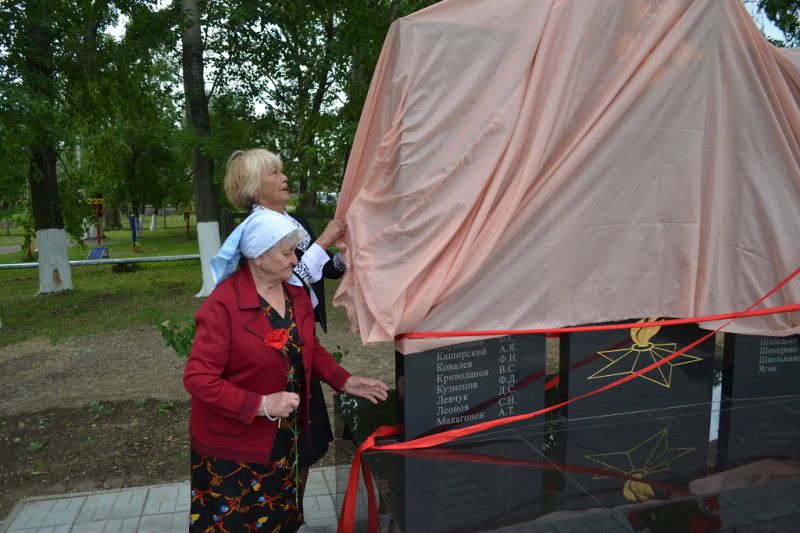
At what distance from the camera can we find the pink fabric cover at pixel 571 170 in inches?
109

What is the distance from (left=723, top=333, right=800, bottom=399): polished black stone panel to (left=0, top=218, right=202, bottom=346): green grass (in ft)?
16.2

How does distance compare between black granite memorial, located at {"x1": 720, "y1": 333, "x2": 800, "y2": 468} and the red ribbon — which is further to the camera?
black granite memorial, located at {"x1": 720, "y1": 333, "x2": 800, "y2": 468}

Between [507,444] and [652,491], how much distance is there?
69 centimetres

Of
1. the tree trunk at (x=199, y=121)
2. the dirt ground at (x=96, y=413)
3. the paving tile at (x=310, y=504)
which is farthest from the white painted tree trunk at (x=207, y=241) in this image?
the paving tile at (x=310, y=504)

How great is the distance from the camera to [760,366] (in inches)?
144

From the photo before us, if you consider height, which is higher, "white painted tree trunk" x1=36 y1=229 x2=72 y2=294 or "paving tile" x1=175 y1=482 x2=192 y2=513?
"white painted tree trunk" x1=36 y1=229 x2=72 y2=294

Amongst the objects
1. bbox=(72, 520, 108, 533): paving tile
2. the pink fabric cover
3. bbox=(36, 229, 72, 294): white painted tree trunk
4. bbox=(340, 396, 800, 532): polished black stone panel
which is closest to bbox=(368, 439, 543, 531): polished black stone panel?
bbox=(340, 396, 800, 532): polished black stone panel

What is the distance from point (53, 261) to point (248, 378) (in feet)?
35.1

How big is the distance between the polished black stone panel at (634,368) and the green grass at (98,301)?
433cm

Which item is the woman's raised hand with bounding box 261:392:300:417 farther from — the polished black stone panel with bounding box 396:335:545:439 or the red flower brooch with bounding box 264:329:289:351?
the polished black stone panel with bounding box 396:335:545:439

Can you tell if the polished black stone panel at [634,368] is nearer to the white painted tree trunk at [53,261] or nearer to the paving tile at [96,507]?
the paving tile at [96,507]

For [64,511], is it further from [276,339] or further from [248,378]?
[276,339]

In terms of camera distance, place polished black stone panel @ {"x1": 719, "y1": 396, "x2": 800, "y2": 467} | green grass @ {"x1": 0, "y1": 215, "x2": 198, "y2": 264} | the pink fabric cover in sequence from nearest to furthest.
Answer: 1. the pink fabric cover
2. polished black stone panel @ {"x1": 719, "y1": 396, "x2": 800, "y2": 467}
3. green grass @ {"x1": 0, "y1": 215, "x2": 198, "y2": 264}

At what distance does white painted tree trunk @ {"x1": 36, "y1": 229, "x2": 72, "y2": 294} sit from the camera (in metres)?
11.1
